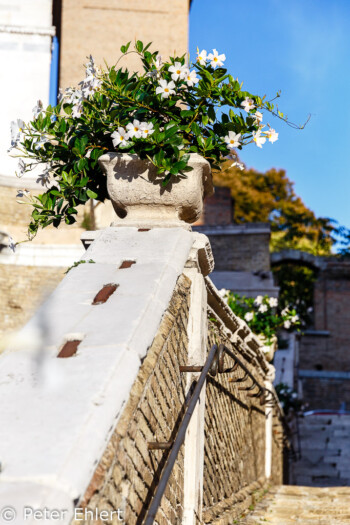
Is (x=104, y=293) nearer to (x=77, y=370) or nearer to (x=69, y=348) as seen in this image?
(x=69, y=348)

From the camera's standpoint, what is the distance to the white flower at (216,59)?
419 cm

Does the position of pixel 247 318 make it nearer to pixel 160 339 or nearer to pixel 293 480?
pixel 160 339

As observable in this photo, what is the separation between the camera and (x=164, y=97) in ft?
13.5

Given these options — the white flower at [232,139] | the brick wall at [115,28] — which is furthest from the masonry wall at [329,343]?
the white flower at [232,139]

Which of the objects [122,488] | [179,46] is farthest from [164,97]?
[179,46]

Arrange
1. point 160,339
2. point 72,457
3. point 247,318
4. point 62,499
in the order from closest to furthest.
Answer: point 62,499
point 72,457
point 160,339
point 247,318

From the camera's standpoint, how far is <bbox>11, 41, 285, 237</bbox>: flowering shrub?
13.5ft

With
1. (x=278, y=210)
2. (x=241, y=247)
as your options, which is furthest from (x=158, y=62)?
(x=278, y=210)

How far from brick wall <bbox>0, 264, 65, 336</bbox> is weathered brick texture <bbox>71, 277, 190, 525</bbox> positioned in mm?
10238

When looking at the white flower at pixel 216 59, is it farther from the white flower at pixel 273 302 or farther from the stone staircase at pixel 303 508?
the white flower at pixel 273 302

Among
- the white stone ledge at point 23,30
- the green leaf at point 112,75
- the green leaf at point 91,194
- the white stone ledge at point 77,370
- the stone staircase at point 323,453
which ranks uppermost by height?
the white stone ledge at point 23,30

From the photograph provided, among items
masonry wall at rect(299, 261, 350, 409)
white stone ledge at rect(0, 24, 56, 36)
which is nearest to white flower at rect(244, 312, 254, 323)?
white stone ledge at rect(0, 24, 56, 36)

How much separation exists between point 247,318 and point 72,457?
22.1ft

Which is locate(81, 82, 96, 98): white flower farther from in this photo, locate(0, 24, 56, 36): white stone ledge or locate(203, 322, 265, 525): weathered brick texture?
locate(0, 24, 56, 36): white stone ledge
